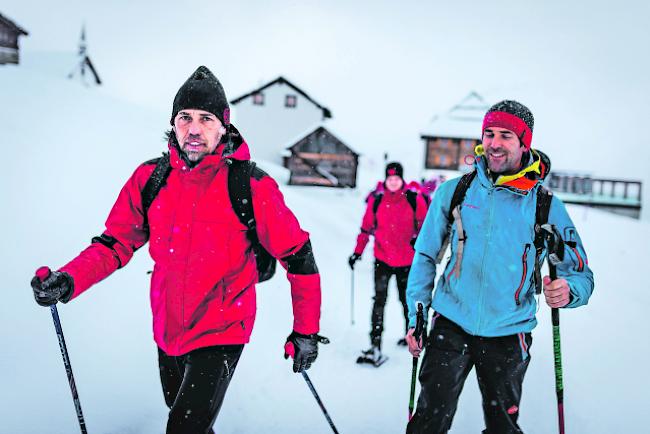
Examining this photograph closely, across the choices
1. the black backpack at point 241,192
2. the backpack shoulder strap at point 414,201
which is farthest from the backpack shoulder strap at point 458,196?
the backpack shoulder strap at point 414,201

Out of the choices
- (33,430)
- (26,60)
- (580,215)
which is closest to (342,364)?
(33,430)

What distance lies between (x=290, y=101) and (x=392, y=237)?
26.1m

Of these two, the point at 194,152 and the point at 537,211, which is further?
the point at 537,211

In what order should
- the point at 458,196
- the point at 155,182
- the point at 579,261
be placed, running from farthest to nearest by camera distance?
the point at 458,196 < the point at 579,261 < the point at 155,182

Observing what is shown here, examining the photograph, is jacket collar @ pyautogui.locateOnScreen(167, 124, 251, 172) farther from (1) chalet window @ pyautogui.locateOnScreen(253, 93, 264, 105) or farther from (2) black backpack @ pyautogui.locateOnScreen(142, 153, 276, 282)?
(1) chalet window @ pyautogui.locateOnScreen(253, 93, 264, 105)

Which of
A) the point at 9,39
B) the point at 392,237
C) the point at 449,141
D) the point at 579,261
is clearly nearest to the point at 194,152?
the point at 579,261

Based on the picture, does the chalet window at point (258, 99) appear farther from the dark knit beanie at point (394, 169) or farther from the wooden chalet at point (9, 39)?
the dark knit beanie at point (394, 169)

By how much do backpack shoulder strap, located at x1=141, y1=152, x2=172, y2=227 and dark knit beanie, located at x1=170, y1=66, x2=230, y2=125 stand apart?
0.35 metres

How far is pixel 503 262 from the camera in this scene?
280 cm

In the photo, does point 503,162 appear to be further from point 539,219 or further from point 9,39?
point 9,39

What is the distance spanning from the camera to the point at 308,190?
74.1 feet

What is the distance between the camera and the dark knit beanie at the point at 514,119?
9.70 feet

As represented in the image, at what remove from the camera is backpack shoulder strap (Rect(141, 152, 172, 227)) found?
261cm

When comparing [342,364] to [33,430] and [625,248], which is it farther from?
[625,248]
